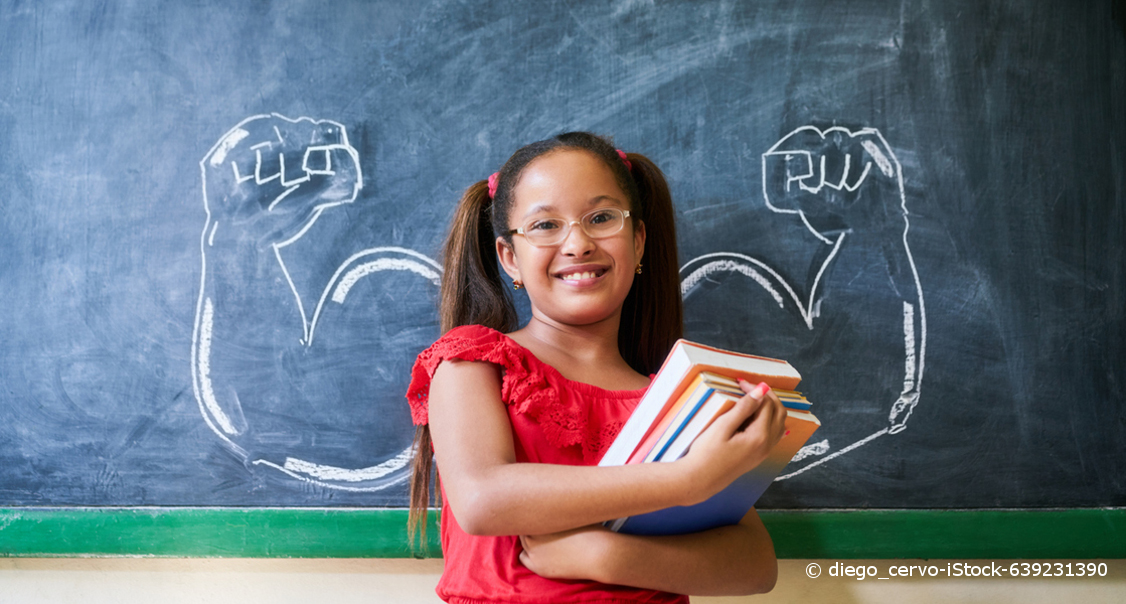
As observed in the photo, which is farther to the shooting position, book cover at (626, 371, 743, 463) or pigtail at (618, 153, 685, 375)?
pigtail at (618, 153, 685, 375)

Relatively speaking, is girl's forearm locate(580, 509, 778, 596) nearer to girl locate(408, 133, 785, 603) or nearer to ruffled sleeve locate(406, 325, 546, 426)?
girl locate(408, 133, 785, 603)

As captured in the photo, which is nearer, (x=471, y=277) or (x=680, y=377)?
(x=680, y=377)

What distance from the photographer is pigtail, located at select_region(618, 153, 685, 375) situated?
111 centimetres

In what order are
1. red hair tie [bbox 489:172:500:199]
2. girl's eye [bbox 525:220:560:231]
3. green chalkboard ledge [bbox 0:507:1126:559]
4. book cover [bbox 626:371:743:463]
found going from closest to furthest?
book cover [bbox 626:371:743:463], girl's eye [bbox 525:220:560:231], red hair tie [bbox 489:172:500:199], green chalkboard ledge [bbox 0:507:1126:559]

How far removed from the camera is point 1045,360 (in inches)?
46.6

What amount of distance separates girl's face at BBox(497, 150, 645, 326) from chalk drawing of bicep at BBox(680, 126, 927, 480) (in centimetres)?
29

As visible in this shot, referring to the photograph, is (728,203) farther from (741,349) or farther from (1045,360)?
(1045,360)

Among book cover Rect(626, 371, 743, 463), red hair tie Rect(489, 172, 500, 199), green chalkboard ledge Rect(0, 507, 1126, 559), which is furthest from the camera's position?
green chalkboard ledge Rect(0, 507, 1126, 559)

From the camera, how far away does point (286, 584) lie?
124 centimetres

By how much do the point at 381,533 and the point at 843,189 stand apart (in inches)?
37.5

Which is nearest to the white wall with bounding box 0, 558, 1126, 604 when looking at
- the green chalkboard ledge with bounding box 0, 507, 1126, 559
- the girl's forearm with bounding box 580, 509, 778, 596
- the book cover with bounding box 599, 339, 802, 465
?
the green chalkboard ledge with bounding box 0, 507, 1126, 559

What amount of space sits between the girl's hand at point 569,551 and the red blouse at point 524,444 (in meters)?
0.05

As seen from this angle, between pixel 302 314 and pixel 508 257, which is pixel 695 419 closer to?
pixel 508 257

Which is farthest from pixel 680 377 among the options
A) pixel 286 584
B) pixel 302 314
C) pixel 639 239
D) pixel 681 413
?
pixel 286 584
